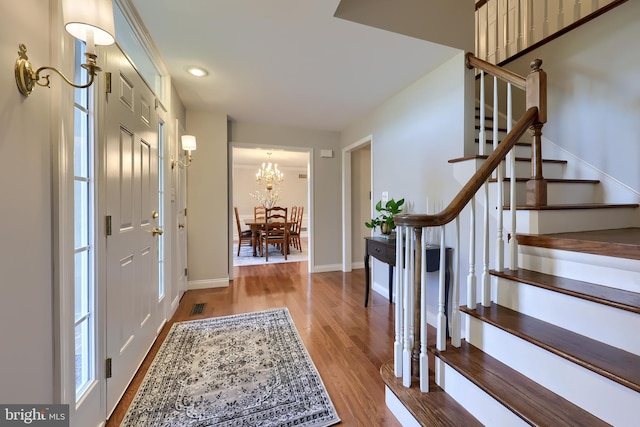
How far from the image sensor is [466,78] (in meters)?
2.09

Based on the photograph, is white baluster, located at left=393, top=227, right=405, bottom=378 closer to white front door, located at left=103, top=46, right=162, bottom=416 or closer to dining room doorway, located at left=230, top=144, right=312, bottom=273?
white front door, located at left=103, top=46, right=162, bottom=416

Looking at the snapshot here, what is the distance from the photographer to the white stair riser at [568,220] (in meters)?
1.52

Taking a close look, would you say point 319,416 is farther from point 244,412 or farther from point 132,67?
point 132,67

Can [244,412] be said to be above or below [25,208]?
below

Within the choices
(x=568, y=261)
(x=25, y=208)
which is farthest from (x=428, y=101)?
(x=25, y=208)

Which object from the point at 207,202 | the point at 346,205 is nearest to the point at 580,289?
the point at 346,205

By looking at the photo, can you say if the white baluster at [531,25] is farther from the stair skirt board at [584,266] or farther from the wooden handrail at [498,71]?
the stair skirt board at [584,266]

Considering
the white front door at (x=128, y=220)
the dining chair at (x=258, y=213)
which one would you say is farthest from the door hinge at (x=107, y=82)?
the dining chair at (x=258, y=213)

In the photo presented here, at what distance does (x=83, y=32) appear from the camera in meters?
0.89

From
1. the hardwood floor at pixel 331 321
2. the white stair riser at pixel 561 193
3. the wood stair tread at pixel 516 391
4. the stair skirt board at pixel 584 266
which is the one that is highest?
→ the white stair riser at pixel 561 193

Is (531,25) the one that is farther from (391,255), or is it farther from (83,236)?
(83,236)

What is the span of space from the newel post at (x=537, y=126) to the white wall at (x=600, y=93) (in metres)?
1.00

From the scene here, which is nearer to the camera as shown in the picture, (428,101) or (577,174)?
(577,174)

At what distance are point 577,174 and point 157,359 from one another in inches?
144
